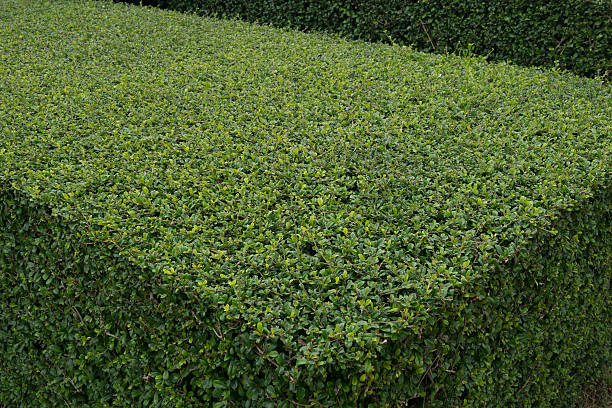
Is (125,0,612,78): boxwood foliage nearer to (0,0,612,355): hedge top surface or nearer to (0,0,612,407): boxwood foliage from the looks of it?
(0,0,612,355): hedge top surface

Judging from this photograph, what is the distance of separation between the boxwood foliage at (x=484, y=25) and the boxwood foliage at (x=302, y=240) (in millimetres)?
1173

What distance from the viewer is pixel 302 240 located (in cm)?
271

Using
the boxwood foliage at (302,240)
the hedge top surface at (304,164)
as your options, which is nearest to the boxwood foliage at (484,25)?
the hedge top surface at (304,164)

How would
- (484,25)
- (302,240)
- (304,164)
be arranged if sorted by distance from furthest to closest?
(484,25) < (304,164) < (302,240)

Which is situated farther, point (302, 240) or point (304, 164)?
point (304, 164)

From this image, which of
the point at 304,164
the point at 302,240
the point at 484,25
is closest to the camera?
the point at 302,240

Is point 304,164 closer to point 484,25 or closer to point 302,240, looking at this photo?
point 302,240

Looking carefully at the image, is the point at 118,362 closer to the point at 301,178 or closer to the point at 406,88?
the point at 301,178

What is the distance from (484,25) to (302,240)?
448cm

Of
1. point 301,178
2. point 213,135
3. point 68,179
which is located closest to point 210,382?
point 301,178

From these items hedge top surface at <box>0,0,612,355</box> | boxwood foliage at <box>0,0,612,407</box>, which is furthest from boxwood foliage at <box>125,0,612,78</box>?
boxwood foliage at <box>0,0,612,407</box>

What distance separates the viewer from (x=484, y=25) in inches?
247

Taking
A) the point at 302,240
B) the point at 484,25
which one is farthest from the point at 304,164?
the point at 484,25

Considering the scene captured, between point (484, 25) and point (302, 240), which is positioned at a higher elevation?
point (484, 25)
